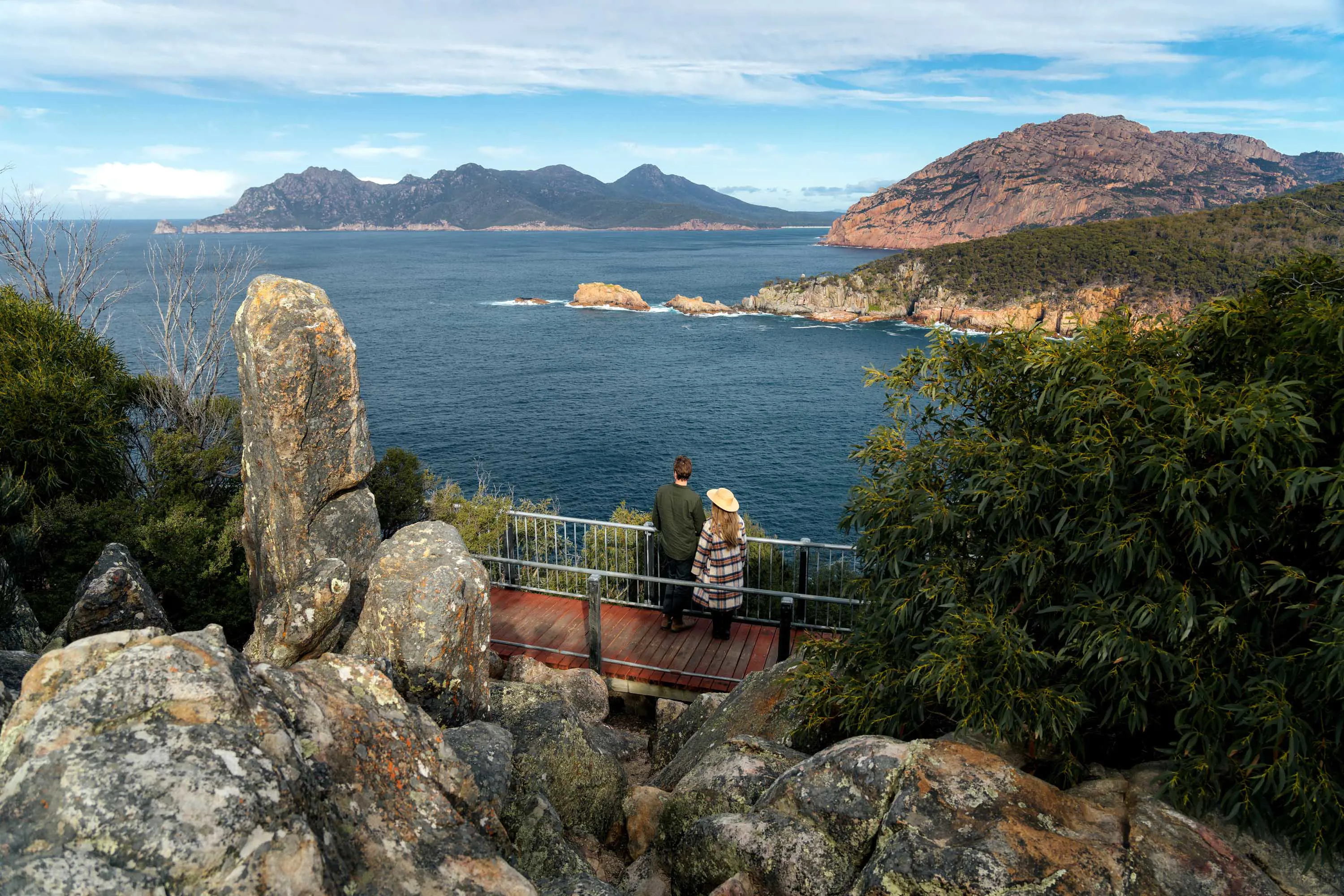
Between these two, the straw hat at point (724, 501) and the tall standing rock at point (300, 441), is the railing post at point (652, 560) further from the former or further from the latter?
the tall standing rock at point (300, 441)

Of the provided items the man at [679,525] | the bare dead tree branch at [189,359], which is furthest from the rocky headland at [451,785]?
the bare dead tree branch at [189,359]

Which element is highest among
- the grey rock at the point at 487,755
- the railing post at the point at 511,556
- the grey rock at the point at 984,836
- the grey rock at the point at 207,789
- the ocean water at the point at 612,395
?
the grey rock at the point at 207,789

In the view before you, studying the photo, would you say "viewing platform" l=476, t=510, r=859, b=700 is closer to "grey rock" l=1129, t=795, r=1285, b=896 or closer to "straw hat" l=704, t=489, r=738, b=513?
"straw hat" l=704, t=489, r=738, b=513

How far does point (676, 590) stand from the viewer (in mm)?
10602

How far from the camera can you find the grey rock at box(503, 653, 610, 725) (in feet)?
30.7

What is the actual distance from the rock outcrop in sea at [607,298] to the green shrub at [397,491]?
101674mm

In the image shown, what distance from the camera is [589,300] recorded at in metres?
116

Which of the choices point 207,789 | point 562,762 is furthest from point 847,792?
point 207,789

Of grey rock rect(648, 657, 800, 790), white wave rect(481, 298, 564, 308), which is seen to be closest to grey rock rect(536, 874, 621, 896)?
grey rock rect(648, 657, 800, 790)

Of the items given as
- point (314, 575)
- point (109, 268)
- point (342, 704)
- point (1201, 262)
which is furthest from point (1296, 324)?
point (109, 268)

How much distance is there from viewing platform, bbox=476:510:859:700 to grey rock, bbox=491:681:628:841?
191cm

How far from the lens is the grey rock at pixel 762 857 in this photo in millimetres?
4695

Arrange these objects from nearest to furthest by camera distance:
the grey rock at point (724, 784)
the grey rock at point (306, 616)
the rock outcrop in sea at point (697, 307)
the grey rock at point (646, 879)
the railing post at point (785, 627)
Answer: the grey rock at point (646, 879)
the grey rock at point (724, 784)
the grey rock at point (306, 616)
the railing post at point (785, 627)
the rock outcrop in sea at point (697, 307)

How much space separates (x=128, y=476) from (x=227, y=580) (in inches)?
165
